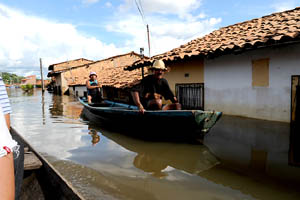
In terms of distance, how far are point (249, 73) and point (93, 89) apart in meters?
6.71

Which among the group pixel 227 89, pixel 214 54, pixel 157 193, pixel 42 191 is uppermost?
pixel 214 54

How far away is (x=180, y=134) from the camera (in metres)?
4.67

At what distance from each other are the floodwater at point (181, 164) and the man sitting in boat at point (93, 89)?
3.42m

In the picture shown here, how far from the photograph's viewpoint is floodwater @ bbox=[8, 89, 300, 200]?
2.77 meters

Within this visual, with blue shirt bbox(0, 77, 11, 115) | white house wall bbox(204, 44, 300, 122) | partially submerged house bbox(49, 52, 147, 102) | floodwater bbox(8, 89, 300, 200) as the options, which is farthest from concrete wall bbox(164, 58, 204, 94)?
partially submerged house bbox(49, 52, 147, 102)

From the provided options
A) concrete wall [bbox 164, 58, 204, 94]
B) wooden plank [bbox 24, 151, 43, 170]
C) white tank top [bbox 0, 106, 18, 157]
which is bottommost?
wooden plank [bbox 24, 151, 43, 170]

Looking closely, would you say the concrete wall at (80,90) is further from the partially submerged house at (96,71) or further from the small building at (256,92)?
the small building at (256,92)

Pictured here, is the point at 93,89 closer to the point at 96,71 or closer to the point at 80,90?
the point at 80,90

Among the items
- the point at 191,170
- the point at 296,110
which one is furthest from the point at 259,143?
the point at 191,170

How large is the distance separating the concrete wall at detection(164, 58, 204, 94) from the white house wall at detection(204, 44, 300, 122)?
0.92 ft

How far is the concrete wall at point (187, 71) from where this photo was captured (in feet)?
25.9

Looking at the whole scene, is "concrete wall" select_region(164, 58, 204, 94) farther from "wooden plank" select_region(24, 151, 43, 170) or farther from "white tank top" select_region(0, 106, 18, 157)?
"white tank top" select_region(0, 106, 18, 157)

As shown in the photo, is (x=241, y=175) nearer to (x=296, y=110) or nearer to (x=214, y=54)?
(x=296, y=110)

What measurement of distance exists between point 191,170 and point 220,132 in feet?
8.31
